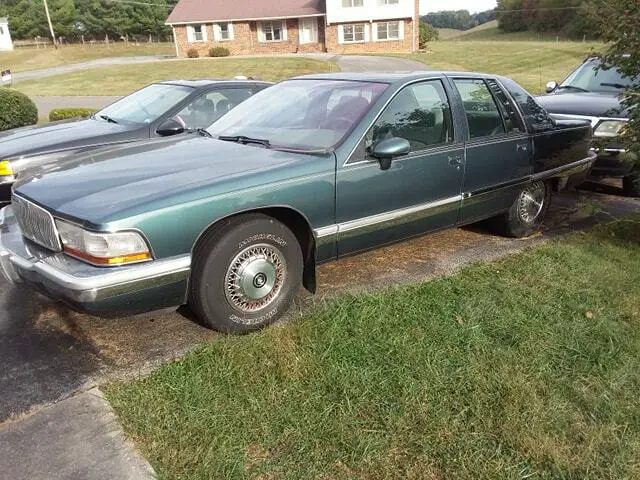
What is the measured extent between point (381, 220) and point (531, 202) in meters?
2.11

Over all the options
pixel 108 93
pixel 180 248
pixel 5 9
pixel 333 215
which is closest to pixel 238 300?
pixel 180 248

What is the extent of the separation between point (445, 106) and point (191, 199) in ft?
7.56

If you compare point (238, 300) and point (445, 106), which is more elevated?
point (445, 106)

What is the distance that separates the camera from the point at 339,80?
451 cm

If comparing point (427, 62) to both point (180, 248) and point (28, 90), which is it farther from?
point (180, 248)

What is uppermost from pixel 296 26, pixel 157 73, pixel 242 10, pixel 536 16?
pixel 242 10

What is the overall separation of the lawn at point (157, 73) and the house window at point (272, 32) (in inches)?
326

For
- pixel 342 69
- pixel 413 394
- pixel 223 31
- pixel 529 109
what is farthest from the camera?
pixel 223 31

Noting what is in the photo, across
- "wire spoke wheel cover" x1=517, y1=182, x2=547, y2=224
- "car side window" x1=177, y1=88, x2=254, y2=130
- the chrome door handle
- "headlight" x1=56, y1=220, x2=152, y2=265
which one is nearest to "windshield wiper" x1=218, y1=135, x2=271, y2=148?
"headlight" x1=56, y1=220, x2=152, y2=265

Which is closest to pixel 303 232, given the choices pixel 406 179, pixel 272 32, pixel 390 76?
pixel 406 179

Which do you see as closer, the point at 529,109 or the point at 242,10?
the point at 529,109

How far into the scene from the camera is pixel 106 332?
3.60 metres

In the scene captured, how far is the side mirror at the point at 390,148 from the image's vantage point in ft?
12.4

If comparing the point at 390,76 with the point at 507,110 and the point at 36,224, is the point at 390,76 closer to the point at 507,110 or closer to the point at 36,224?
the point at 507,110
